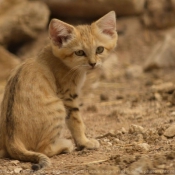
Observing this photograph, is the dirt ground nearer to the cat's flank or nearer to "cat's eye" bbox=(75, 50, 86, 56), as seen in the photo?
the cat's flank

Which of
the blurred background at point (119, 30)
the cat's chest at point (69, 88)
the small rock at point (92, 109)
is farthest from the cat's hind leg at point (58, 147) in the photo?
the blurred background at point (119, 30)

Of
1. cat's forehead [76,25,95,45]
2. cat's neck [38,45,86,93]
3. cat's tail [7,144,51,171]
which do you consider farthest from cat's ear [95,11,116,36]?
cat's tail [7,144,51,171]

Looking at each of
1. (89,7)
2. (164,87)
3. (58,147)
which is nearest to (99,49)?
(58,147)

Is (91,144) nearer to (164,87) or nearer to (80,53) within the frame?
(80,53)

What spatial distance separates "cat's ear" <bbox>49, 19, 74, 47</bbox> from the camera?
4.71 meters

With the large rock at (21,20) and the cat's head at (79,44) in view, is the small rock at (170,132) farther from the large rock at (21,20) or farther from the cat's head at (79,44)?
the large rock at (21,20)

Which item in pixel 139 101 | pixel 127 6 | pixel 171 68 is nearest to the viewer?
pixel 139 101

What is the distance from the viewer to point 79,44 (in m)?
4.68

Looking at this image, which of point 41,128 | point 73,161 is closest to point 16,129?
point 41,128

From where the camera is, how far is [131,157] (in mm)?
3836

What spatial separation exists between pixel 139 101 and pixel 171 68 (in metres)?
2.37

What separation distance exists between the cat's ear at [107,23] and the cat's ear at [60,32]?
1.23 feet

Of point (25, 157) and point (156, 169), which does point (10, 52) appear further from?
point (156, 169)

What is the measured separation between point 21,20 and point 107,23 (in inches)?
174
